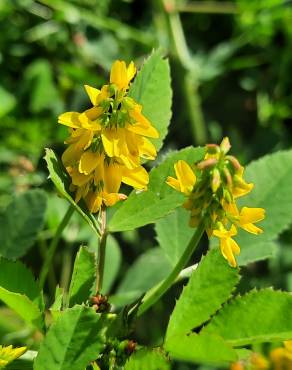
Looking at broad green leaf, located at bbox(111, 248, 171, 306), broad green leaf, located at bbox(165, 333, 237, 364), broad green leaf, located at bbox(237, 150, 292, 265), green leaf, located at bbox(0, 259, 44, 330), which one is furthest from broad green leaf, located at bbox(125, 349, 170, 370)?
broad green leaf, located at bbox(111, 248, 171, 306)

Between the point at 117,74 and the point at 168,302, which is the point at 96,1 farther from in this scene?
the point at 117,74

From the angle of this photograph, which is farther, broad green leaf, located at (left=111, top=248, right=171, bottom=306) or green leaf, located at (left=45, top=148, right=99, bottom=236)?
broad green leaf, located at (left=111, top=248, right=171, bottom=306)

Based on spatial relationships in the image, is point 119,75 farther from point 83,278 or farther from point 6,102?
point 6,102

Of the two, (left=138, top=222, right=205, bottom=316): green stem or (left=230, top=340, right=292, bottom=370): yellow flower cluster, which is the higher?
(left=138, top=222, right=205, bottom=316): green stem

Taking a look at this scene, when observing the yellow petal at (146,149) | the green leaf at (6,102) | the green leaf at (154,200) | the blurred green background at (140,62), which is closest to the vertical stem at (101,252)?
the green leaf at (154,200)

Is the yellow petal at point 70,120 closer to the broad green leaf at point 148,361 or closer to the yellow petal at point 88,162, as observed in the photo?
the yellow petal at point 88,162

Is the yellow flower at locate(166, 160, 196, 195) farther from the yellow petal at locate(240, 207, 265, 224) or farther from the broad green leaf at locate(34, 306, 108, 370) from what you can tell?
the broad green leaf at locate(34, 306, 108, 370)
